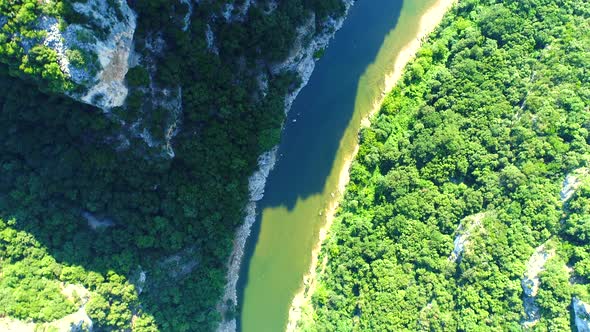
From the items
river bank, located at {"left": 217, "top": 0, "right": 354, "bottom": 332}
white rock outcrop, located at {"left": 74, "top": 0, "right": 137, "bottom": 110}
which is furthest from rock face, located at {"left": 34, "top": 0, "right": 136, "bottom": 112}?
river bank, located at {"left": 217, "top": 0, "right": 354, "bottom": 332}

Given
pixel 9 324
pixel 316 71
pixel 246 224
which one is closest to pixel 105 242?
pixel 9 324

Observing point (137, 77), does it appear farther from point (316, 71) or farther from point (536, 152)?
point (536, 152)

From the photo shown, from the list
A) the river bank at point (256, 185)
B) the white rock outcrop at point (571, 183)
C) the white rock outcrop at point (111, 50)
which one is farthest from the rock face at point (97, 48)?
the white rock outcrop at point (571, 183)

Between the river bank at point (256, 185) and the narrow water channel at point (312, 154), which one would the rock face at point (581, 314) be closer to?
the narrow water channel at point (312, 154)

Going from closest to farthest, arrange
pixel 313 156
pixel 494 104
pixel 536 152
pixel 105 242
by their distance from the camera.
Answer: pixel 105 242 < pixel 536 152 < pixel 494 104 < pixel 313 156

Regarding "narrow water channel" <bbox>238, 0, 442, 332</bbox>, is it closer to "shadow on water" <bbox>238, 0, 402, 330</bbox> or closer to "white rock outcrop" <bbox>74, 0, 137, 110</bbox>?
"shadow on water" <bbox>238, 0, 402, 330</bbox>
